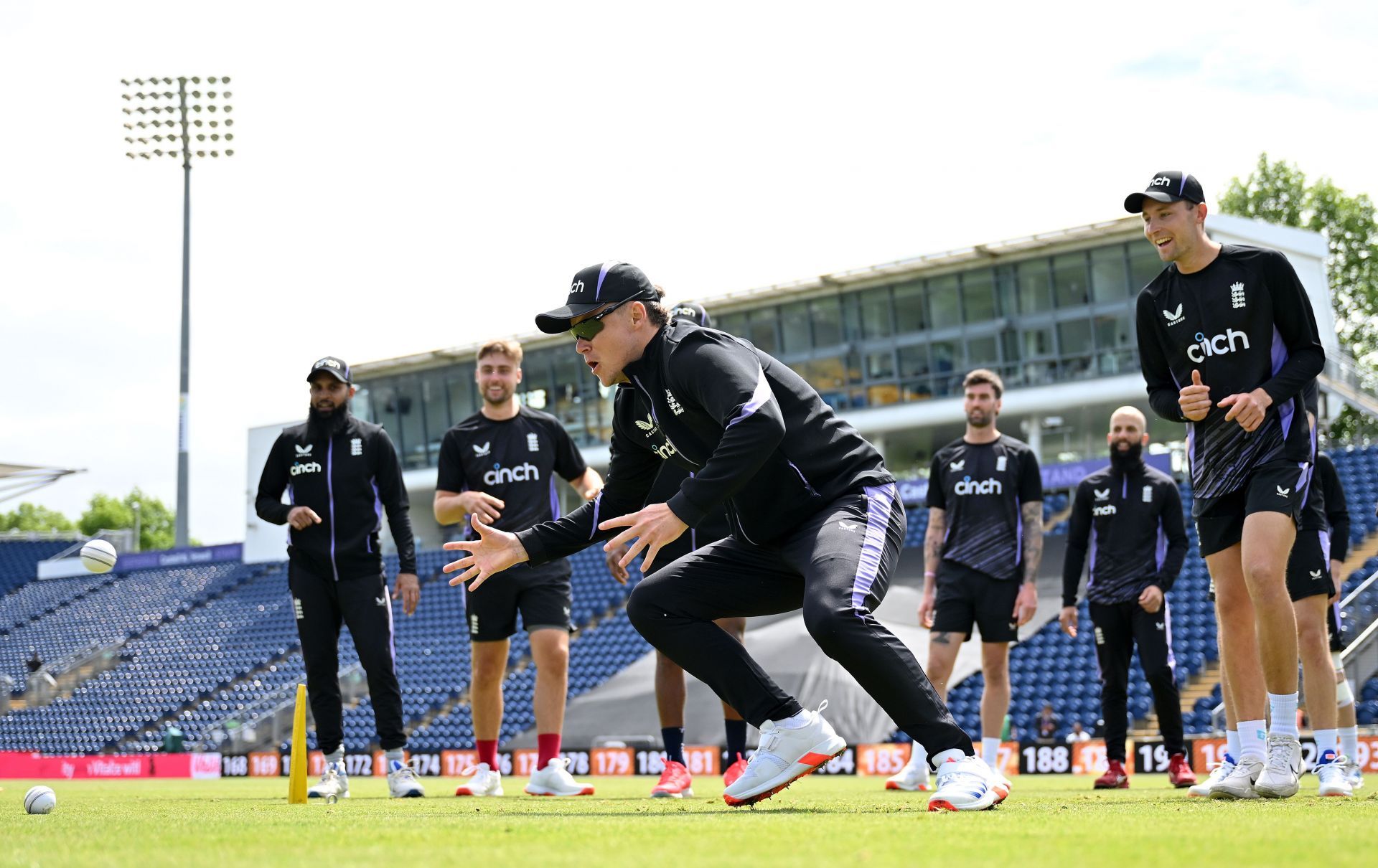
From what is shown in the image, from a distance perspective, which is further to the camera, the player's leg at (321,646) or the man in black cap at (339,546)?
the man in black cap at (339,546)

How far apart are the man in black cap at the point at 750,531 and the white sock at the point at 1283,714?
1.29 meters

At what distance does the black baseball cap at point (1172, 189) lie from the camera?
5516mm

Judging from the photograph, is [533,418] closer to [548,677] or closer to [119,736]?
[548,677]

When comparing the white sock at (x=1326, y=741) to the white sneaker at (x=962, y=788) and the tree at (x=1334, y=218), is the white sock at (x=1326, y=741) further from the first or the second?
the tree at (x=1334, y=218)

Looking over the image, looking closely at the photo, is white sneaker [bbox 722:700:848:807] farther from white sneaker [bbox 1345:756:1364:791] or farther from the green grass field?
white sneaker [bbox 1345:756:1364:791]

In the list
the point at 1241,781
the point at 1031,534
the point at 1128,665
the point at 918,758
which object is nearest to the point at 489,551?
the point at 1241,781

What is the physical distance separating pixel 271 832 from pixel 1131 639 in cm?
664

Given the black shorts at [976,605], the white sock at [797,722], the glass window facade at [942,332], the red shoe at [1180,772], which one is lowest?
the red shoe at [1180,772]

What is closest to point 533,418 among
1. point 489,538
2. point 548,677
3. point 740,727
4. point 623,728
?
point 548,677

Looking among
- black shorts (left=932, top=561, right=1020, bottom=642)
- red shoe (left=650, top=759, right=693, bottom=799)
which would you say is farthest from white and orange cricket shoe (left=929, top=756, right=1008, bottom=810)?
black shorts (left=932, top=561, right=1020, bottom=642)

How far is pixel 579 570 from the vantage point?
113 ft

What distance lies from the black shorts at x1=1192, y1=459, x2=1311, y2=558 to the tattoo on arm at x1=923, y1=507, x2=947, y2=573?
3.10 meters

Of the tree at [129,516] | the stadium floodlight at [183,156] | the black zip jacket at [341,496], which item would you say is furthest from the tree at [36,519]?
the black zip jacket at [341,496]

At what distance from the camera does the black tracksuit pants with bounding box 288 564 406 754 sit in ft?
25.3
